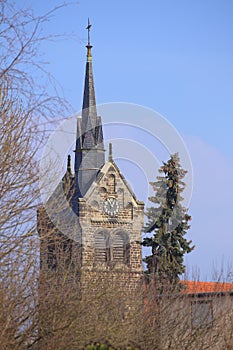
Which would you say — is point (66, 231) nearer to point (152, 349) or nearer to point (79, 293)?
point (79, 293)

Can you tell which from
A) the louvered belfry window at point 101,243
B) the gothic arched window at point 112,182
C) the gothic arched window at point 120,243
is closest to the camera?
the louvered belfry window at point 101,243

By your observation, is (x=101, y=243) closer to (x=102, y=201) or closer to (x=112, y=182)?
(x=102, y=201)

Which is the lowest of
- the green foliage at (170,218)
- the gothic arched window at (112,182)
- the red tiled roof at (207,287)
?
the red tiled roof at (207,287)

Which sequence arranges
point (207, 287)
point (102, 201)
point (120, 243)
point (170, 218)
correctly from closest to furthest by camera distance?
point (207, 287), point (170, 218), point (120, 243), point (102, 201)

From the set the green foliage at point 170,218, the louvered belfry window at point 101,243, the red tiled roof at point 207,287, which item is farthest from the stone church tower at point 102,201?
the red tiled roof at point 207,287

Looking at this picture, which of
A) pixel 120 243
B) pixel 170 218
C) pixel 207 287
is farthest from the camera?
pixel 120 243

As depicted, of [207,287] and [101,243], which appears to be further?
[101,243]

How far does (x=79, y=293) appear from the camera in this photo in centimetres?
1189

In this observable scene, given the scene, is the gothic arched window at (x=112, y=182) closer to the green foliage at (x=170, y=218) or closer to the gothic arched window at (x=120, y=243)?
the gothic arched window at (x=120, y=243)

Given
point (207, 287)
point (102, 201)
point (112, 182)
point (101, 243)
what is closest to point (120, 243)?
point (101, 243)

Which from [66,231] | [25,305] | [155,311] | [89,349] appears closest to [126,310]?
[155,311]

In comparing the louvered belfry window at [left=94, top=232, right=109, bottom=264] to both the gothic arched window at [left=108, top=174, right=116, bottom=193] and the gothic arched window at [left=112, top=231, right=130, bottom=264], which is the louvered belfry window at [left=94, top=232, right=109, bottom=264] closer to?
the gothic arched window at [left=112, top=231, right=130, bottom=264]

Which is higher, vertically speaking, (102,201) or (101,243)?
(102,201)

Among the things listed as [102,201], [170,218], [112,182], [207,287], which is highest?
[112,182]
